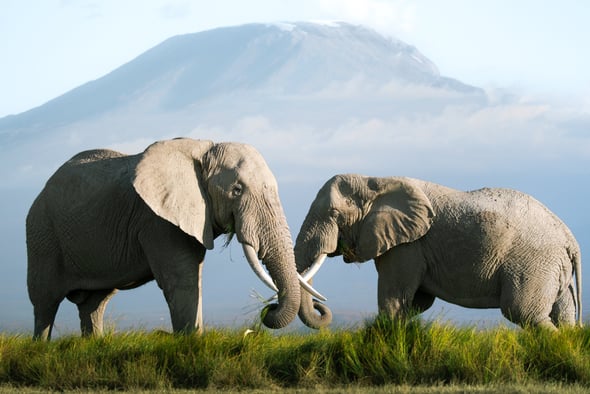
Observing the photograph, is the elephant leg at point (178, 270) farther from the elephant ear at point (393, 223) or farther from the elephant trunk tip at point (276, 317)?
the elephant ear at point (393, 223)

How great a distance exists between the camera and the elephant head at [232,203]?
14.0 metres

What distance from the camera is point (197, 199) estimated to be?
14.2 m

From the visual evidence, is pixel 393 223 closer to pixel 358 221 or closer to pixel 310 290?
pixel 358 221

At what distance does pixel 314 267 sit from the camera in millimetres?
15922

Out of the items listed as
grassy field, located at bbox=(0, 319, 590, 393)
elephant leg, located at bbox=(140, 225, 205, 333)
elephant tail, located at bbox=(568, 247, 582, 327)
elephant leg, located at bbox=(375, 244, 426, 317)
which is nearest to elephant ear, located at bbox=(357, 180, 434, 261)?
elephant leg, located at bbox=(375, 244, 426, 317)

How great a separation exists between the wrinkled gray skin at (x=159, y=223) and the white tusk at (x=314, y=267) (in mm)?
1628

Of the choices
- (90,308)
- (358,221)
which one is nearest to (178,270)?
(90,308)

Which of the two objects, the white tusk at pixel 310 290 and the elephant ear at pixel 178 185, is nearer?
the elephant ear at pixel 178 185

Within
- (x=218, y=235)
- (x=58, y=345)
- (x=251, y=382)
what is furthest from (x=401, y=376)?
(x=58, y=345)

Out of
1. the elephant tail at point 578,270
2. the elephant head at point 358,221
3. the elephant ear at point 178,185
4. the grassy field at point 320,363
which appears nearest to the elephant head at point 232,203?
the elephant ear at point 178,185

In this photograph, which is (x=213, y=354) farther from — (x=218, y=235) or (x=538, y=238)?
(x=538, y=238)

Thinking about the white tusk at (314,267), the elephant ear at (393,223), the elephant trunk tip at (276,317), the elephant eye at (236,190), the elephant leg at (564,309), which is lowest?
the elephant leg at (564,309)

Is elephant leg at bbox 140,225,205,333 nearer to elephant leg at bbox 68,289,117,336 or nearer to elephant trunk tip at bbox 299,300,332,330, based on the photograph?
elephant trunk tip at bbox 299,300,332,330

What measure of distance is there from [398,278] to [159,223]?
3.67m
